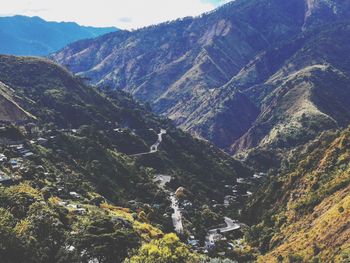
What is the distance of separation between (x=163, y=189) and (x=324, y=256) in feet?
279

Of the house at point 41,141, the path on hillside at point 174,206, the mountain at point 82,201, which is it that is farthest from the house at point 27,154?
the path on hillside at point 174,206

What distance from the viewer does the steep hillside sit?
101 metres

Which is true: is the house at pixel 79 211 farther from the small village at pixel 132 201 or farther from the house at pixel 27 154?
the house at pixel 27 154

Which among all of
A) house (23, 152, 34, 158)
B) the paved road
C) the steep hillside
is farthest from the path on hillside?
house (23, 152, 34, 158)

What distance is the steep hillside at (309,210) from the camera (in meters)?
101

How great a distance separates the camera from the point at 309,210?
418 feet

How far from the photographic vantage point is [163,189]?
174625 millimetres

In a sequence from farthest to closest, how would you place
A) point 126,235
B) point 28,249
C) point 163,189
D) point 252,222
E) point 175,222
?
1. point 163,189
2. point 252,222
3. point 175,222
4. point 126,235
5. point 28,249

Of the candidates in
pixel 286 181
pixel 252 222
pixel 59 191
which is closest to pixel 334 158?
pixel 286 181

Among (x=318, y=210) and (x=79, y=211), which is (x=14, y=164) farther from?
(x=318, y=210)

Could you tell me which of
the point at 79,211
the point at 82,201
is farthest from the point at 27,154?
the point at 79,211

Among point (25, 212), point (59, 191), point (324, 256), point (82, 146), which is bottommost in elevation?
point (324, 256)

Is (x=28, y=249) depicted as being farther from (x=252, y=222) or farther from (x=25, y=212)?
(x=252, y=222)

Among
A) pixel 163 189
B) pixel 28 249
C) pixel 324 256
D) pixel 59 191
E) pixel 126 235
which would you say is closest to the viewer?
pixel 28 249
